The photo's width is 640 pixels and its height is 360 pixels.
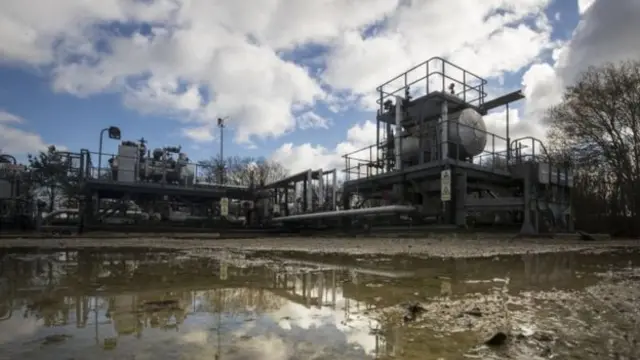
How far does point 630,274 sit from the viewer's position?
565 cm

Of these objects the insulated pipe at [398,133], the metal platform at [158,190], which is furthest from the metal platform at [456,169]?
the metal platform at [158,190]

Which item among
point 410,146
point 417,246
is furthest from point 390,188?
point 417,246

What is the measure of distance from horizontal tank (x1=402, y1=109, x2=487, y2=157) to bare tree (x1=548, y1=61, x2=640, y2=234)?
6759 mm

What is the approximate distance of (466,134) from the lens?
53.9ft

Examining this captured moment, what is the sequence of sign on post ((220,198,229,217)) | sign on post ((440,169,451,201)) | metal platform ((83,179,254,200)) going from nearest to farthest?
sign on post ((440,169,451,201)) < metal platform ((83,179,254,200)) < sign on post ((220,198,229,217))

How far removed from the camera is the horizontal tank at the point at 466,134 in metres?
16.2

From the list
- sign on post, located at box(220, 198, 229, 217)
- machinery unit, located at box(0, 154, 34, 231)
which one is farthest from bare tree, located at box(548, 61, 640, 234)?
machinery unit, located at box(0, 154, 34, 231)

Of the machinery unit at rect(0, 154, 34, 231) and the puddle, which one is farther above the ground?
the machinery unit at rect(0, 154, 34, 231)

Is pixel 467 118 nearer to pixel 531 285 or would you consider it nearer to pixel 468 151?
pixel 468 151

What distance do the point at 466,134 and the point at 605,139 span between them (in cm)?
1189

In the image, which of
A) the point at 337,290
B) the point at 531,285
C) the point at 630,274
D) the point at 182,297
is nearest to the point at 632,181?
the point at 630,274

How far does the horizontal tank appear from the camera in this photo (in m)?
16.2

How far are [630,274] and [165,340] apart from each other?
19.1 ft

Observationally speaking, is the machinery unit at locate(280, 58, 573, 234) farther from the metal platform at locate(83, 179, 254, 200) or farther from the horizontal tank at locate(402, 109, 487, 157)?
the metal platform at locate(83, 179, 254, 200)
